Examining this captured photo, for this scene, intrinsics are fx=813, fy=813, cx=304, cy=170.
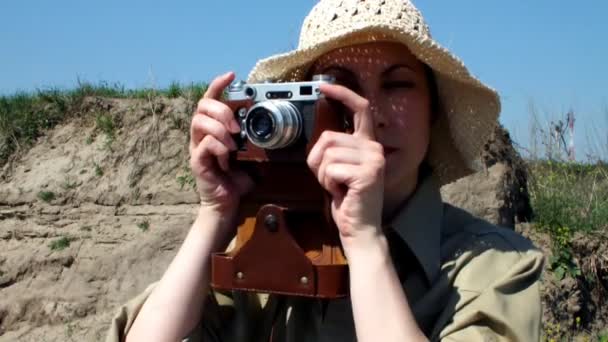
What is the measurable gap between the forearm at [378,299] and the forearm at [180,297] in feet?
1.28

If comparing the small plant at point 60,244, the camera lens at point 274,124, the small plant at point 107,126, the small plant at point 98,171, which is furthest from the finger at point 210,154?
the small plant at point 107,126

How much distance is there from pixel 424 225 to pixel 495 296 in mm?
267

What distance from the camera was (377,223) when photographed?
1.60 metres

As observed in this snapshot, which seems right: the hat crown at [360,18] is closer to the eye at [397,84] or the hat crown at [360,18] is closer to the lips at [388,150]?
the eye at [397,84]

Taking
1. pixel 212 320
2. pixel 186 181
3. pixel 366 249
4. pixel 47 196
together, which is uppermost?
pixel 366 249

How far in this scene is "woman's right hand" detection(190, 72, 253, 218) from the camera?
5.79 ft

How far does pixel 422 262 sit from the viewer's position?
69.1 inches

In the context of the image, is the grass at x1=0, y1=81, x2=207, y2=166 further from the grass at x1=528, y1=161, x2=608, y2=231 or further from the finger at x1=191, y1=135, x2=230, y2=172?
the finger at x1=191, y1=135, x2=230, y2=172

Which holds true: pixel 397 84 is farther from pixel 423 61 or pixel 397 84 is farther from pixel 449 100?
pixel 449 100

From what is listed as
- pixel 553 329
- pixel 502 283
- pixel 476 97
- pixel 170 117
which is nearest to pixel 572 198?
pixel 553 329

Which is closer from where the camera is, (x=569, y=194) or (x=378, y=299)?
(x=378, y=299)

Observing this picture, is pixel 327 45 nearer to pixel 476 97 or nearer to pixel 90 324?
pixel 476 97

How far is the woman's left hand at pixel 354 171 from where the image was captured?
1.57m

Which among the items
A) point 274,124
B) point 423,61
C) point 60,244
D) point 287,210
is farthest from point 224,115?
point 60,244
